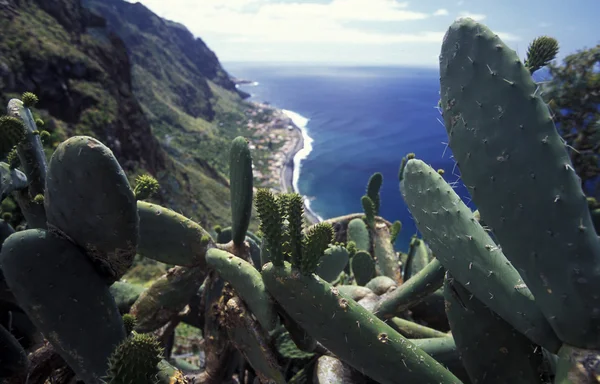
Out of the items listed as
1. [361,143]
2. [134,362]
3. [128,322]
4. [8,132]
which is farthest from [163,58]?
[134,362]

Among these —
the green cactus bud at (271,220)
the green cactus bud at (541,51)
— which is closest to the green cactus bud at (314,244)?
the green cactus bud at (271,220)

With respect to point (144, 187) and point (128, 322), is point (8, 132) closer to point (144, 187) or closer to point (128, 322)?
point (144, 187)

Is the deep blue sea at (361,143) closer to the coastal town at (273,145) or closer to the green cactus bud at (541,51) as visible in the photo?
the coastal town at (273,145)

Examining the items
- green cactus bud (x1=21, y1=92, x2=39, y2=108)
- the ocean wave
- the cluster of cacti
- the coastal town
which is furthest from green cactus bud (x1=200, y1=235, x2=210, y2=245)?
the coastal town

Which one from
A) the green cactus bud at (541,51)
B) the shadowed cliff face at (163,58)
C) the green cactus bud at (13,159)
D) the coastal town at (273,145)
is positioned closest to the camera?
the green cactus bud at (541,51)

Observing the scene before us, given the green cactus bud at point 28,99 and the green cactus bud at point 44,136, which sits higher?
the green cactus bud at point 28,99

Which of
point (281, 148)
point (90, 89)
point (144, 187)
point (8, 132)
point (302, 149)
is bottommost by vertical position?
point (302, 149)
